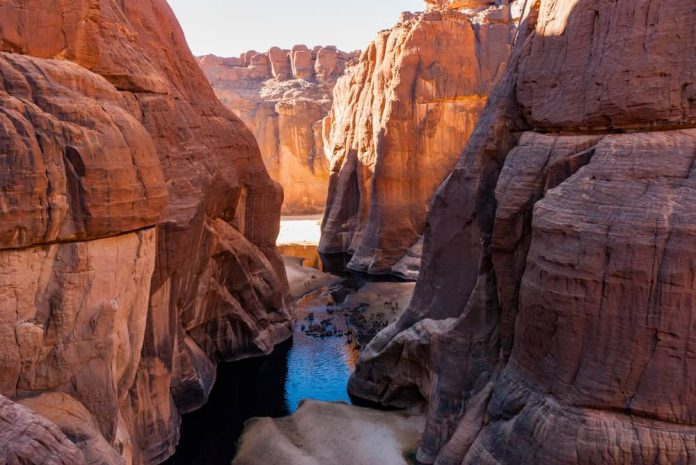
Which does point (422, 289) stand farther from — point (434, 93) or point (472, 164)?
point (434, 93)

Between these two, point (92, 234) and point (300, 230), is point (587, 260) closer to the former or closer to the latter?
point (92, 234)

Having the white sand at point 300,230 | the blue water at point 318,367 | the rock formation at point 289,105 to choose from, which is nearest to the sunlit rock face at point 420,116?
the blue water at point 318,367

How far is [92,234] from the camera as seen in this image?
31.8 feet

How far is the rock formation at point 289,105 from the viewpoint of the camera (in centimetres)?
5346

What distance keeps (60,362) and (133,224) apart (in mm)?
2506

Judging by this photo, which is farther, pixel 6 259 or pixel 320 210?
pixel 320 210

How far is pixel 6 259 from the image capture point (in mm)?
8688

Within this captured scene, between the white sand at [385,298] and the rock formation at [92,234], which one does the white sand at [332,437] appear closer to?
the rock formation at [92,234]

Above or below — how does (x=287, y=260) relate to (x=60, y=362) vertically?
below

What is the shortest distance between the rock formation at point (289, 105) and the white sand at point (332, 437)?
127 ft

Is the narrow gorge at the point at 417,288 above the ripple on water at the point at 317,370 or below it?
above

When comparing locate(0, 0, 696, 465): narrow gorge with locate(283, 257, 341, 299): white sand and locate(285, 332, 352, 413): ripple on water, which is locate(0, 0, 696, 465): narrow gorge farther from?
locate(283, 257, 341, 299): white sand

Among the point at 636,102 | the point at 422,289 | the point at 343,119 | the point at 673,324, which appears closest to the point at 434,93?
the point at 343,119

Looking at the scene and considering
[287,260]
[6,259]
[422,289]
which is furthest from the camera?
[287,260]
